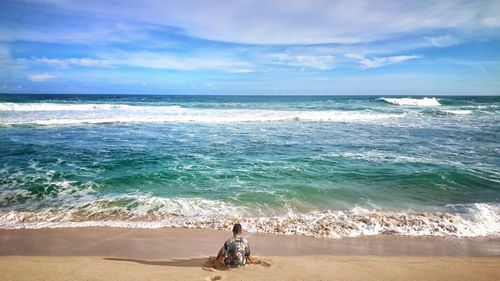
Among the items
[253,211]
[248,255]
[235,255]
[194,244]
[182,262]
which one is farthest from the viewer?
[253,211]

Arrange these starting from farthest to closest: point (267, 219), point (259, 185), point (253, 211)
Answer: point (259, 185)
point (253, 211)
point (267, 219)

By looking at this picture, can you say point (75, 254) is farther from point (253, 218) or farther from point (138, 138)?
point (138, 138)

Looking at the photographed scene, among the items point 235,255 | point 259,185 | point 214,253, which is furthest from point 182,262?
point 259,185

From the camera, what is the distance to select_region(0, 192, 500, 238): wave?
23.0ft

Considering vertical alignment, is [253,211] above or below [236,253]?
below

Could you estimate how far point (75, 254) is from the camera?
5996 mm

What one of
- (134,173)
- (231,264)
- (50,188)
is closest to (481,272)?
(231,264)

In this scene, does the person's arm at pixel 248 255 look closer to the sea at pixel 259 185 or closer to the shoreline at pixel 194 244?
the shoreline at pixel 194 244

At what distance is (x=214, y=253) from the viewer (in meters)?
6.00

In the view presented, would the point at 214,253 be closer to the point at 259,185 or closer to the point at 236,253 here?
the point at 236,253

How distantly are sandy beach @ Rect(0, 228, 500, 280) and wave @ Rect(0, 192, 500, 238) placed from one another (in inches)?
11.5

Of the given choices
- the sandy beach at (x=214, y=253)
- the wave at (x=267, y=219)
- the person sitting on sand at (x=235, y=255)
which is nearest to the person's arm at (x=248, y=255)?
the person sitting on sand at (x=235, y=255)

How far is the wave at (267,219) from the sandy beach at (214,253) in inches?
11.5

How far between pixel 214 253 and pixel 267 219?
1.85m
